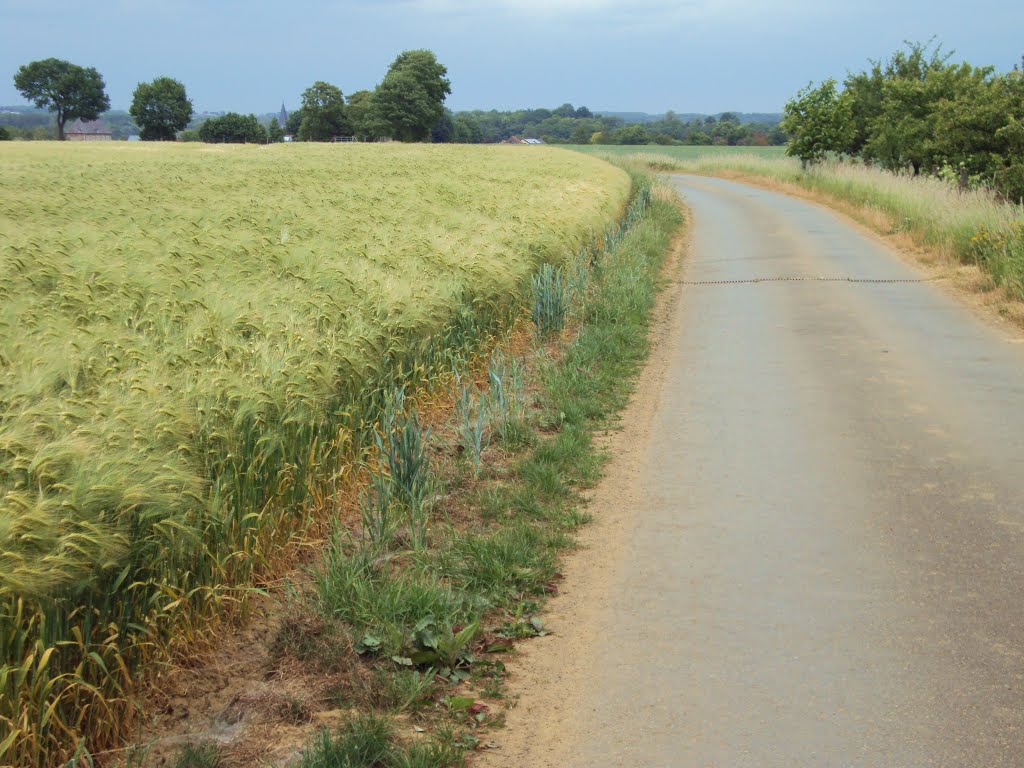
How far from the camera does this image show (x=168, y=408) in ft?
13.2

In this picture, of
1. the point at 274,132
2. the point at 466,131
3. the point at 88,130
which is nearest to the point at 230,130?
the point at 88,130

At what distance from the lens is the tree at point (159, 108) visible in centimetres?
10719

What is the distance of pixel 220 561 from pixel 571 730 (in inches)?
65.0

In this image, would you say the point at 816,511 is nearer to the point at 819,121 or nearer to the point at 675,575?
the point at 675,575

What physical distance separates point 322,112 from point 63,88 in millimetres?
30069

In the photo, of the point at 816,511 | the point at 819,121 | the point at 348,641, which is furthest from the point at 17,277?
the point at 819,121

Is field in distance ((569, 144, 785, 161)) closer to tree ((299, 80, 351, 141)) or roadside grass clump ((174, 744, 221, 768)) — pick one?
tree ((299, 80, 351, 141))

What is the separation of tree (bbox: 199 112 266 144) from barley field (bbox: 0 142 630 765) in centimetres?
10817

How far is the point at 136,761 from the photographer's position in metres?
3.39

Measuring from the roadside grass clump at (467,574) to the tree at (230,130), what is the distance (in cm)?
11146

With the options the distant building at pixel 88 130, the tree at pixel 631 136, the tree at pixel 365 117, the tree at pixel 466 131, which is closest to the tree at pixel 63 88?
the distant building at pixel 88 130

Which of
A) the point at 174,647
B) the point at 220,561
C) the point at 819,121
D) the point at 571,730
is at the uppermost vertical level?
the point at 819,121

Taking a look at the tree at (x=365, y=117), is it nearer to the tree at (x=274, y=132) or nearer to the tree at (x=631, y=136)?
the tree at (x=274, y=132)

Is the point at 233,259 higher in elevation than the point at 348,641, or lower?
higher
